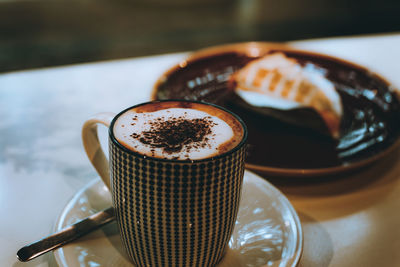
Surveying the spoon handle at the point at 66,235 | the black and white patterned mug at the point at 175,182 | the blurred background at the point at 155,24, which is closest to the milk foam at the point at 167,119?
the black and white patterned mug at the point at 175,182

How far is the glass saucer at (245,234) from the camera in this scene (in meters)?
0.45

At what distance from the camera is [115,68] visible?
3.64 ft

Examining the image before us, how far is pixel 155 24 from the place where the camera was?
123 inches

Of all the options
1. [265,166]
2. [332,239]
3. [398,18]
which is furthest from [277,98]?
[398,18]

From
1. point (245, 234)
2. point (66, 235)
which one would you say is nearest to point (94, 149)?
point (66, 235)

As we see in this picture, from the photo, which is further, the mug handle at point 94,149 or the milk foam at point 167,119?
the mug handle at point 94,149

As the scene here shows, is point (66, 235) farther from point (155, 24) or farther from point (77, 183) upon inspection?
point (155, 24)

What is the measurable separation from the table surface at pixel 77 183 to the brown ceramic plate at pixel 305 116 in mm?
41

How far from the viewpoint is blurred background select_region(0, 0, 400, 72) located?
283 cm

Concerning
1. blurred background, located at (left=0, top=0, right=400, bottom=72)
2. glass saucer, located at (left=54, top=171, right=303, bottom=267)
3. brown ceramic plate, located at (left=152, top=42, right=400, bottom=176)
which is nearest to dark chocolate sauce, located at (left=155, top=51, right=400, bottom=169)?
brown ceramic plate, located at (left=152, top=42, right=400, bottom=176)

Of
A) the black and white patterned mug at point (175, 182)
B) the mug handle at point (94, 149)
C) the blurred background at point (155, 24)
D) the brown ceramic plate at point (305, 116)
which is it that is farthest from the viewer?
the blurred background at point (155, 24)

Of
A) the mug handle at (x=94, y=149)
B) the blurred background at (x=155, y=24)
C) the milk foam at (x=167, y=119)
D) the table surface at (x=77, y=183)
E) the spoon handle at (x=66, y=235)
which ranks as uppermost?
the milk foam at (x=167, y=119)

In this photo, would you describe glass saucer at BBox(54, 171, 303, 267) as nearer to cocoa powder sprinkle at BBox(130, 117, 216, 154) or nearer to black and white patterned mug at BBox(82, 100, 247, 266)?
black and white patterned mug at BBox(82, 100, 247, 266)

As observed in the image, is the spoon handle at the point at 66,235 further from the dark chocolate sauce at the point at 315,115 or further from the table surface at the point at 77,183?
the dark chocolate sauce at the point at 315,115
